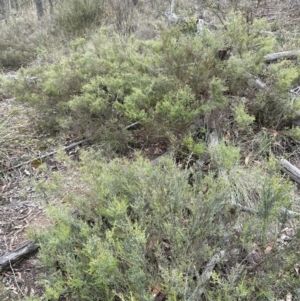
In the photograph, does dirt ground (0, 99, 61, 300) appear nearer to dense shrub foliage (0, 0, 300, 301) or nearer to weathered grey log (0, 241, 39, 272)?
weathered grey log (0, 241, 39, 272)

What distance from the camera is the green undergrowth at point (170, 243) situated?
1750 mm

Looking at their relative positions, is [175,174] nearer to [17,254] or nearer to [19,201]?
[17,254]

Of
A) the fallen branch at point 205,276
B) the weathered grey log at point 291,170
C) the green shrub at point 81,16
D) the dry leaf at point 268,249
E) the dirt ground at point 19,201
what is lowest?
the dirt ground at point 19,201

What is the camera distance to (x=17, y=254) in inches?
99.4

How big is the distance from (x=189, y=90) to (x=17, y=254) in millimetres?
1928

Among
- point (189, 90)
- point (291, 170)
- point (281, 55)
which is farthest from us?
point (281, 55)

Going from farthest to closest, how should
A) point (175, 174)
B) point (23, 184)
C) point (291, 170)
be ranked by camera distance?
point (23, 184)
point (291, 170)
point (175, 174)

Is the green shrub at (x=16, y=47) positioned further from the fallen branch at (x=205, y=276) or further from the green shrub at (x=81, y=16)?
the fallen branch at (x=205, y=276)

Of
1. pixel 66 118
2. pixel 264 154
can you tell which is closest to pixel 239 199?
pixel 264 154

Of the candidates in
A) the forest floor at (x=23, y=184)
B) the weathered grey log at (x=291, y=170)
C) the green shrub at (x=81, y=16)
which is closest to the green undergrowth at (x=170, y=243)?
the forest floor at (x=23, y=184)

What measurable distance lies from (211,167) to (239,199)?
0.36 metres

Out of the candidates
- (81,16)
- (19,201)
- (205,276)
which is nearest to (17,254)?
(19,201)

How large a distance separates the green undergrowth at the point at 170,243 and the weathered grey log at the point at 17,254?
1.32 feet

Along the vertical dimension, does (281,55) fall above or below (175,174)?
above
